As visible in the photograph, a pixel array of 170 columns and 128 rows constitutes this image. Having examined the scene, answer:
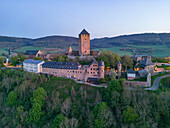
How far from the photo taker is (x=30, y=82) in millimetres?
46438

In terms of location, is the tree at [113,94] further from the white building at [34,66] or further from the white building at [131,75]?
the white building at [34,66]

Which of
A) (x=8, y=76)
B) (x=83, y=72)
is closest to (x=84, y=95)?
(x=83, y=72)

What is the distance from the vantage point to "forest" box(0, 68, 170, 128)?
29352 millimetres

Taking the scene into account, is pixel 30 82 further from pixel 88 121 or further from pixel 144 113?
pixel 144 113

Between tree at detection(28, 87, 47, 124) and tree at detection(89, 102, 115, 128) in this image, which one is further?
tree at detection(28, 87, 47, 124)

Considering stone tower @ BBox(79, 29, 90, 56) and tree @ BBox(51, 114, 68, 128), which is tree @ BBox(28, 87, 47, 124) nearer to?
tree @ BBox(51, 114, 68, 128)

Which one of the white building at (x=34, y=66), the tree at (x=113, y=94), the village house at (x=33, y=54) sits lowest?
the tree at (x=113, y=94)

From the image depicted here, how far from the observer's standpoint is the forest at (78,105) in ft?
96.3

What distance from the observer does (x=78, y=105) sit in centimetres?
3525

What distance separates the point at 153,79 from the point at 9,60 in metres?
71.8

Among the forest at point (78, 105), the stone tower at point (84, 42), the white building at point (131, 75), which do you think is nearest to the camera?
the forest at point (78, 105)

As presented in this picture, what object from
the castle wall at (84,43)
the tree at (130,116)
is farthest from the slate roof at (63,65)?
the tree at (130,116)

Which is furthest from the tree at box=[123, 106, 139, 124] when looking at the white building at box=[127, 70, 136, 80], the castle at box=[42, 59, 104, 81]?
the castle at box=[42, 59, 104, 81]

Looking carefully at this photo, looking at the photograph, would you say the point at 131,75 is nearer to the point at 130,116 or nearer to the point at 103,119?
the point at 130,116
